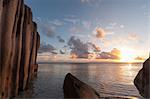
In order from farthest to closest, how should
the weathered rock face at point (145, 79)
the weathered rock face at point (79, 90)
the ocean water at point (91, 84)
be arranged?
the ocean water at point (91, 84)
the weathered rock face at point (145, 79)
the weathered rock face at point (79, 90)

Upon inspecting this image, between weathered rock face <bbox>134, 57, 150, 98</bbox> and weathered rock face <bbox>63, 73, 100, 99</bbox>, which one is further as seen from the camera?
weathered rock face <bbox>134, 57, 150, 98</bbox>

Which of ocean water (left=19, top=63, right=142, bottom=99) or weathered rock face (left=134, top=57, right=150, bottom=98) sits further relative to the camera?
ocean water (left=19, top=63, right=142, bottom=99)

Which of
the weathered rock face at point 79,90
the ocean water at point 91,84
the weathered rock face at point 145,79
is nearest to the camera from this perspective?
the weathered rock face at point 79,90

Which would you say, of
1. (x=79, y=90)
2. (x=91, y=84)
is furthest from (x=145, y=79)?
(x=91, y=84)

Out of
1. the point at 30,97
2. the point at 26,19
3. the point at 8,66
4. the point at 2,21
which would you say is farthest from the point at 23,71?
the point at 2,21

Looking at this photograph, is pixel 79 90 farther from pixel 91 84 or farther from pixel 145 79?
pixel 91 84

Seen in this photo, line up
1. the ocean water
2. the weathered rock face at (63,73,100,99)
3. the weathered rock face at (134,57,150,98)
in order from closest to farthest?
the weathered rock face at (63,73,100,99) → the weathered rock face at (134,57,150,98) → the ocean water

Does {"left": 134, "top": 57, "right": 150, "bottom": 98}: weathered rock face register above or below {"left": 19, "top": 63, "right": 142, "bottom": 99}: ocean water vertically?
above

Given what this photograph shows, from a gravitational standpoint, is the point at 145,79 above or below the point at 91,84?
above

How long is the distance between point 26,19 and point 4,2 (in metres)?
6.94

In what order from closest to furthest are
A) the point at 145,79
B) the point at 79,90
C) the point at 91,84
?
the point at 79,90 → the point at 145,79 → the point at 91,84

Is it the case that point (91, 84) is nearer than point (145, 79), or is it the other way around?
point (145, 79)

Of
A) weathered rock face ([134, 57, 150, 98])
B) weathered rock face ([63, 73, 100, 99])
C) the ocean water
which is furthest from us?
the ocean water

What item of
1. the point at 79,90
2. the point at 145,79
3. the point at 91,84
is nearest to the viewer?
the point at 79,90
